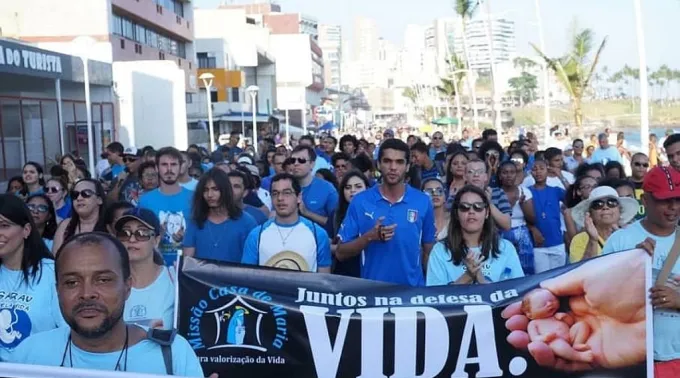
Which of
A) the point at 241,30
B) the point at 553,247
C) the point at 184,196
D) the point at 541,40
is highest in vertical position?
the point at 241,30

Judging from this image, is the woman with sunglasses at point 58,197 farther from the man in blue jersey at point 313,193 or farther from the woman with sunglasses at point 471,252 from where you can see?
the woman with sunglasses at point 471,252

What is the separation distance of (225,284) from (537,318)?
1.73m

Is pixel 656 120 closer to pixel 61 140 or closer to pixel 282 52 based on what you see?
pixel 282 52

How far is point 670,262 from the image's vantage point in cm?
475

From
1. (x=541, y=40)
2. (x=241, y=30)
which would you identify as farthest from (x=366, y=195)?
(x=241, y=30)

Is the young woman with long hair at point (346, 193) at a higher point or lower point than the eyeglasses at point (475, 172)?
lower

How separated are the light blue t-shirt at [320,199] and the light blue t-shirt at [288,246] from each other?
101 inches

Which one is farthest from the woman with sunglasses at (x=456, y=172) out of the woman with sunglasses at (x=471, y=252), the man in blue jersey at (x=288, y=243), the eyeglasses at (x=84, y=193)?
the eyeglasses at (x=84, y=193)

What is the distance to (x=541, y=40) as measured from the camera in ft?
138

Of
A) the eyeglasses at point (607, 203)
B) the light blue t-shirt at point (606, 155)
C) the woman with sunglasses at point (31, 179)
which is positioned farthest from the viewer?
the light blue t-shirt at point (606, 155)

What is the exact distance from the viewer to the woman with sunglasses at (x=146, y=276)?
16.3 ft

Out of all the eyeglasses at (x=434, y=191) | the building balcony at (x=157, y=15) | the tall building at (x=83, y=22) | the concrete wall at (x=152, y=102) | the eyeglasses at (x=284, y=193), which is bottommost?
the eyeglasses at (x=434, y=191)

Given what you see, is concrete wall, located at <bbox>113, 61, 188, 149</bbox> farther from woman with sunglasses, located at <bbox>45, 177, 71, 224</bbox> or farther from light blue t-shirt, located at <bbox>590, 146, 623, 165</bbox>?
woman with sunglasses, located at <bbox>45, 177, 71, 224</bbox>

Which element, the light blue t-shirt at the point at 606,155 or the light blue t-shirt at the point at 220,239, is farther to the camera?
the light blue t-shirt at the point at 606,155
